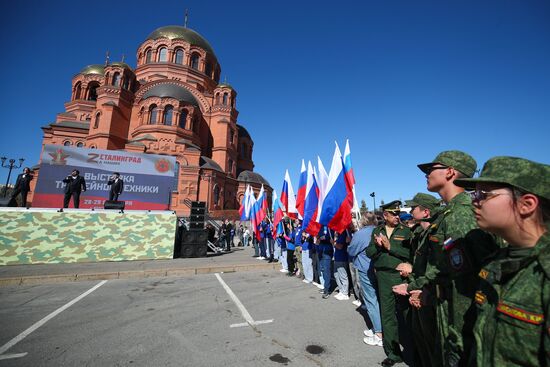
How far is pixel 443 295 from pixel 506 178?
41.7 inches

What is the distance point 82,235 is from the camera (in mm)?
9797

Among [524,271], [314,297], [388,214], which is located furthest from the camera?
[314,297]

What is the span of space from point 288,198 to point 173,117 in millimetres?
29134

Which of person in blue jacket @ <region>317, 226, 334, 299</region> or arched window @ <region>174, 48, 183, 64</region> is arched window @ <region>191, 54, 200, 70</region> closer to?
arched window @ <region>174, 48, 183, 64</region>

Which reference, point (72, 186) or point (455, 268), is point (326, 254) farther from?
point (72, 186)

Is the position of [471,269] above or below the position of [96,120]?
below

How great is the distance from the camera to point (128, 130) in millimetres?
35281

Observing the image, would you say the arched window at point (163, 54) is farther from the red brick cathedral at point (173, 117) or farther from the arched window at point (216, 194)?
the arched window at point (216, 194)

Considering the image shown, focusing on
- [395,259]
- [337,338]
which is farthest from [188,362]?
[395,259]

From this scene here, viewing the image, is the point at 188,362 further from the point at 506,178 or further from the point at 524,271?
the point at 506,178

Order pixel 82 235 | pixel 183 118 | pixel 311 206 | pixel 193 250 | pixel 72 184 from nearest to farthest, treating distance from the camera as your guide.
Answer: pixel 311 206
pixel 82 235
pixel 193 250
pixel 72 184
pixel 183 118

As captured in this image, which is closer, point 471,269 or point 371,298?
point 471,269

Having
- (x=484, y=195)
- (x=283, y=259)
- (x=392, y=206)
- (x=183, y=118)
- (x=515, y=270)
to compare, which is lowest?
(x=283, y=259)

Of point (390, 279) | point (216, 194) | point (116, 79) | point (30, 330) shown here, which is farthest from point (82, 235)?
point (116, 79)
